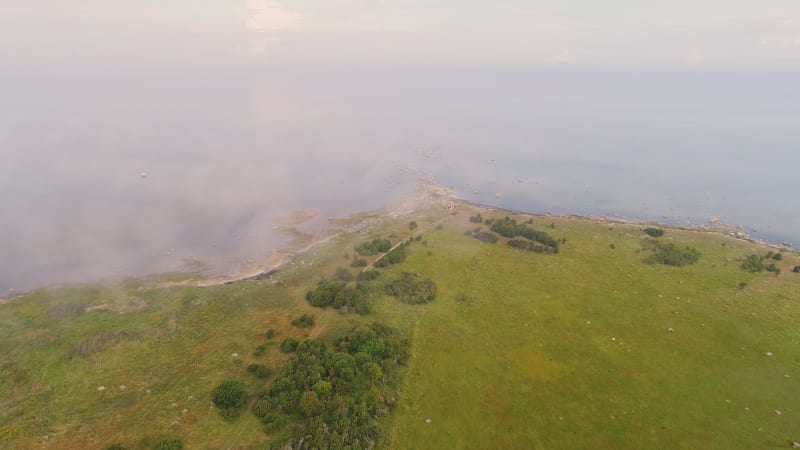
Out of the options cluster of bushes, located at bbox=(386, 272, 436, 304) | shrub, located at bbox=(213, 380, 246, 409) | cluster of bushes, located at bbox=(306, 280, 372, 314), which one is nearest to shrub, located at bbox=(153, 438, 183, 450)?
shrub, located at bbox=(213, 380, 246, 409)

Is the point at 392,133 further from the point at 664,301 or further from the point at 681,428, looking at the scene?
the point at 681,428

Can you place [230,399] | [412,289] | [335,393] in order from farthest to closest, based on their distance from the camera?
[412,289], [335,393], [230,399]

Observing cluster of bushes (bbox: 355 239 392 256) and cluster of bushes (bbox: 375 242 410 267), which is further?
cluster of bushes (bbox: 355 239 392 256)

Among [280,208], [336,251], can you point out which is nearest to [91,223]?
[280,208]

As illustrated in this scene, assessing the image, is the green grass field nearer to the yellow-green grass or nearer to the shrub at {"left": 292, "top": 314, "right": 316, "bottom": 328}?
the yellow-green grass

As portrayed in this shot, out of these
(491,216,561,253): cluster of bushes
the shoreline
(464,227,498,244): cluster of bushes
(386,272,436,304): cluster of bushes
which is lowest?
the shoreline

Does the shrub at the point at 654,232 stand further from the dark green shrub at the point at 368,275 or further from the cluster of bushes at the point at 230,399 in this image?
the cluster of bushes at the point at 230,399

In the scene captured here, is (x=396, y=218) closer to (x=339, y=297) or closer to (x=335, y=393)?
(x=339, y=297)

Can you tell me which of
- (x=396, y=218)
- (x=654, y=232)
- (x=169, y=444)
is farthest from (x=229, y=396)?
(x=654, y=232)
